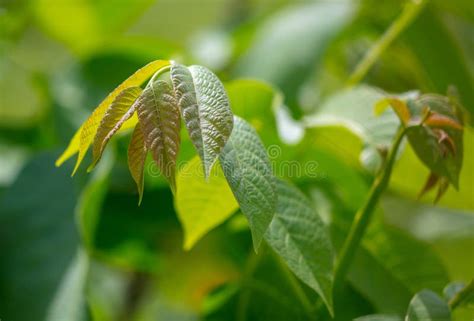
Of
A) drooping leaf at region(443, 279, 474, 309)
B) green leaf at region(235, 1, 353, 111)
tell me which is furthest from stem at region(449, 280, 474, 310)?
green leaf at region(235, 1, 353, 111)

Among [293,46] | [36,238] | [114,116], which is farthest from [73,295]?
[293,46]

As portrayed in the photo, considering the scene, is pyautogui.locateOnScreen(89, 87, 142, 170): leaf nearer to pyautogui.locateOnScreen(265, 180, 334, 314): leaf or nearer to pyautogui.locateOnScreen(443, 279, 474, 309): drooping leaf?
pyautogui.locateOnScreen(265, 180, 334, 314): leaf

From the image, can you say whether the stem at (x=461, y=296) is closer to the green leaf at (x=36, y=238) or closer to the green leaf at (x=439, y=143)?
the green leaf at (x=439, y=143)

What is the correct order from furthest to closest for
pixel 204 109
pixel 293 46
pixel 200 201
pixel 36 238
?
pixel 293 46
pixel 36 238
pixel 200 201
pixel 204 109

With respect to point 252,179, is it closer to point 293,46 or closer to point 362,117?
point 362,117

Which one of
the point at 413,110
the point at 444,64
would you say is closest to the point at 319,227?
the point at 413,110

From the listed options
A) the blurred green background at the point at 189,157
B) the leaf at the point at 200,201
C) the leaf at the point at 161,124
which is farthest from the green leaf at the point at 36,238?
the leaf at the point at 161,124
